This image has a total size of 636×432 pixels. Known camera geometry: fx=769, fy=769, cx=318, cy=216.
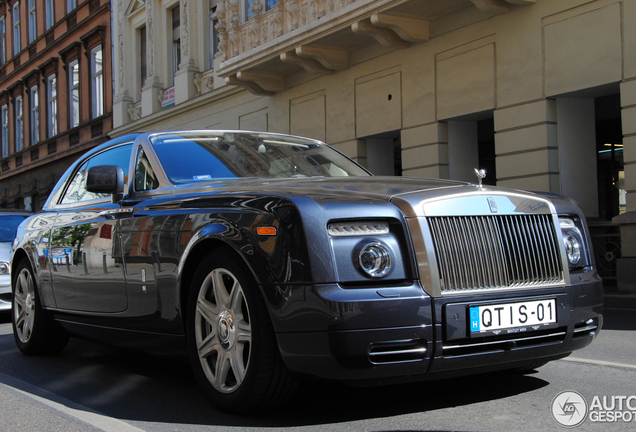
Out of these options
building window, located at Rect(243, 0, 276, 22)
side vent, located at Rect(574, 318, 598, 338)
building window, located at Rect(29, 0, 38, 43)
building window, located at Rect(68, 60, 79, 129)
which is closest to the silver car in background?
side vent, located at Rect(574, 318, 598, 338)

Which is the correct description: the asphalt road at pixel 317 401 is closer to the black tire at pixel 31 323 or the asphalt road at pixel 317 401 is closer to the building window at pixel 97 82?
the black tire at pixel 31 323

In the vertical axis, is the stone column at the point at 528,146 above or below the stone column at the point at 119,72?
below

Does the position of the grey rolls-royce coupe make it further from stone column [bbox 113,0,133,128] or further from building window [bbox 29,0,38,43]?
building window [bbox 29,0,38,43]

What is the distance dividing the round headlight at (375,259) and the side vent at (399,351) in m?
0.30

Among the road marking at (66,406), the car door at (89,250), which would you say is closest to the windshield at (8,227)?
the car door at (89,250)

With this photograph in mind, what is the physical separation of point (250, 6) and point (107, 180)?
542 inches

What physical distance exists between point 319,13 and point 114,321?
1180cm

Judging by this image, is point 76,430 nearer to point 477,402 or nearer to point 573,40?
point 477,402

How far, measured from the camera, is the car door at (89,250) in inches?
187

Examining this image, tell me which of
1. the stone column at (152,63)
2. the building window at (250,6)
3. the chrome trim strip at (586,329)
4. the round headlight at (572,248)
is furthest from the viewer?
the stone column at (152,63)

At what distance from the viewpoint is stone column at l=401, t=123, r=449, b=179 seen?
14414 millimetres

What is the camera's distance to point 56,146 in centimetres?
3250

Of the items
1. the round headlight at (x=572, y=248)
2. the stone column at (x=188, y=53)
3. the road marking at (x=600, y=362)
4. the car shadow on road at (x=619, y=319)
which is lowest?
the car shadow on road at (x=619, y=319)

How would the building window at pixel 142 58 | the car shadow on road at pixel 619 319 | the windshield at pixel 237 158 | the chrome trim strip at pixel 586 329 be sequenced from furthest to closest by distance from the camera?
the building window at pixel 142 58
the car shadow on road at pixel 619 319
the windshield at pixel 237 158
the chrome trim strip at pixel 586 329
